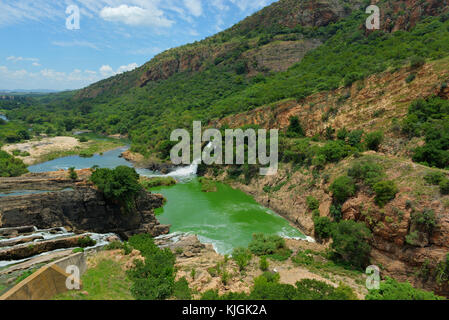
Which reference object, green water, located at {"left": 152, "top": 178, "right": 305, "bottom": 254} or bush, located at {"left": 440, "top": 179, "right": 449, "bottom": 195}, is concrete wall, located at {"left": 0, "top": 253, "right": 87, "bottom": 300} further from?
bush, located at {"left": 440, "top": 179, "right": 449, "bottom": 195}

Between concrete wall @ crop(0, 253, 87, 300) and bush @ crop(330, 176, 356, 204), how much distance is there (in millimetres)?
18623

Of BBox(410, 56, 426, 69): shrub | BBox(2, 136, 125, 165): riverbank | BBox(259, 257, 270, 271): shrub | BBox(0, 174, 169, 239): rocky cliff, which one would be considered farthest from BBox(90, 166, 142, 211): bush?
BBox(2, 136, 125, 165): riverbank

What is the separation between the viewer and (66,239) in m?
14.4

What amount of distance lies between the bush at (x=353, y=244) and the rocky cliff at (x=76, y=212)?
43.3 ft

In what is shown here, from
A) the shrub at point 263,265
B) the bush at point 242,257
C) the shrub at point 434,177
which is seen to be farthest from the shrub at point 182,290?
the shrub at point 434,177

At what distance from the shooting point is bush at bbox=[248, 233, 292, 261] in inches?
670

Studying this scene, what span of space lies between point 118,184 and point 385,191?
19.0 meters

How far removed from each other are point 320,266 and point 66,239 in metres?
15.4

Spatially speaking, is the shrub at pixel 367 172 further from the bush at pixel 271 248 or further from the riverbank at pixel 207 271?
the bush at pixel 271 248

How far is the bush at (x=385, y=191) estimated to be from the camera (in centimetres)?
1672

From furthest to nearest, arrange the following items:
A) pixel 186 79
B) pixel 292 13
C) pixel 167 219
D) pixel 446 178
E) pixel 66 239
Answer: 1. pixel 186 79
2. pixel 292 13
3. pixel 167 219
4. pixel 446 178
5. pixel 66 239

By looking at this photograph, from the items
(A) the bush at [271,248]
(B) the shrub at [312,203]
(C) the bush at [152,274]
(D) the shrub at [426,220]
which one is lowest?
(A) the bush at [271,248]
